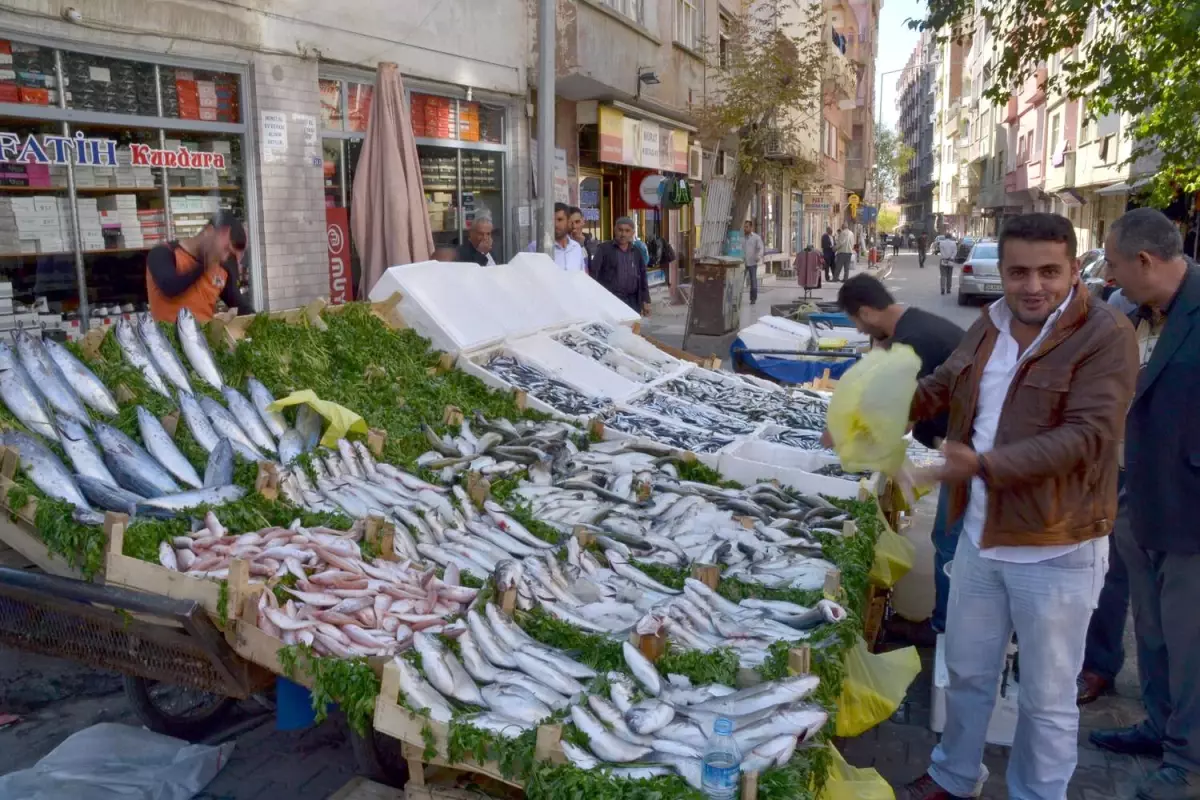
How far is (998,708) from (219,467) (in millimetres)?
3938

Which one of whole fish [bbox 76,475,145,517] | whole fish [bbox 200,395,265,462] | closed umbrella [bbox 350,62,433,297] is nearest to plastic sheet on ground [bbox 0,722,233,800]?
whole fish [bbox 76,475,145,517]

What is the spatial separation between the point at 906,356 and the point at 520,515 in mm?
2202

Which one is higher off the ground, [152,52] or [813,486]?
[152,52]

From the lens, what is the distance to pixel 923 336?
5031 mm

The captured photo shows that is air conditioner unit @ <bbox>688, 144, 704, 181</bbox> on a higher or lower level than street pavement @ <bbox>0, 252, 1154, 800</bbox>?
higher

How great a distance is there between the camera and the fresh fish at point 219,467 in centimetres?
459

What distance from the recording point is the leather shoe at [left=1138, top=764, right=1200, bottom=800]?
3980 millimetres

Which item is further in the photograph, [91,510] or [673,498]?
[673,498]

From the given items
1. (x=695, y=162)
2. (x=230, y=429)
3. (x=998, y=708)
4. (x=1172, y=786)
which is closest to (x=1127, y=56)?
(x=998, y=708)

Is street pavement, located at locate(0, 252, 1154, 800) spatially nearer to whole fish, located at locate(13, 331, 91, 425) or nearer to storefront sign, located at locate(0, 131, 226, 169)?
whole fish, located at locate(13, 331, 91, 425)

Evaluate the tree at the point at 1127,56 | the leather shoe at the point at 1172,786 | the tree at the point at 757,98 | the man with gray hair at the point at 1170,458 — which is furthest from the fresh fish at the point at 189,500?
the tree at the point at 757,98

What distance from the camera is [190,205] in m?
9.45

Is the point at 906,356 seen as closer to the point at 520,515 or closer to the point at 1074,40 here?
the point at 520,515

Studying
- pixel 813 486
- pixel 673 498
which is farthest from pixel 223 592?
pixel 813 486
